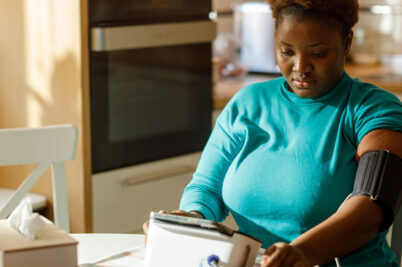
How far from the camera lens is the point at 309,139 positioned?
1473 millimetres

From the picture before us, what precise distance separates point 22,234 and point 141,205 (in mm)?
1523

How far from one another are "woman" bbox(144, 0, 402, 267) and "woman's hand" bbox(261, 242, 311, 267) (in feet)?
0.57

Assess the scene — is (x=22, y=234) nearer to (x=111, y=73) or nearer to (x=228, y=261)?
(x=228, y=261)

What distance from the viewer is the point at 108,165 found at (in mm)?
2596

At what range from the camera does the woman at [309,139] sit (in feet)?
4.65

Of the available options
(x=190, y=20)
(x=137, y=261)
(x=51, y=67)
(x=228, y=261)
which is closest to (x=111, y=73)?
(x=51, y=67)

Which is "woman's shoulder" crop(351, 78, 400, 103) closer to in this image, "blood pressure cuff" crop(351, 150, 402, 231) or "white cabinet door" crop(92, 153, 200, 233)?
"blood pressure cuff" crop(351, 150, 402, 231)

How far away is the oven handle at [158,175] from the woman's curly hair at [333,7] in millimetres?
1306

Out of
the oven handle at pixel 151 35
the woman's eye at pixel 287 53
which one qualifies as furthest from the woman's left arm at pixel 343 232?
the oven handle at pixel 151 35

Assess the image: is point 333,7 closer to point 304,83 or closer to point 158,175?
point 304,83

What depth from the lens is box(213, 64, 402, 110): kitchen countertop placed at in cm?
302

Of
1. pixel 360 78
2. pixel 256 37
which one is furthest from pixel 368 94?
pixel 256 37

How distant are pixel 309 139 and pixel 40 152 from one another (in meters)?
0.77

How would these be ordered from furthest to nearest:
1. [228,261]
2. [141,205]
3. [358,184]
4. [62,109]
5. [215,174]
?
[141,205] → [62,109] → [215,174] → [358,184] → [228,261]
